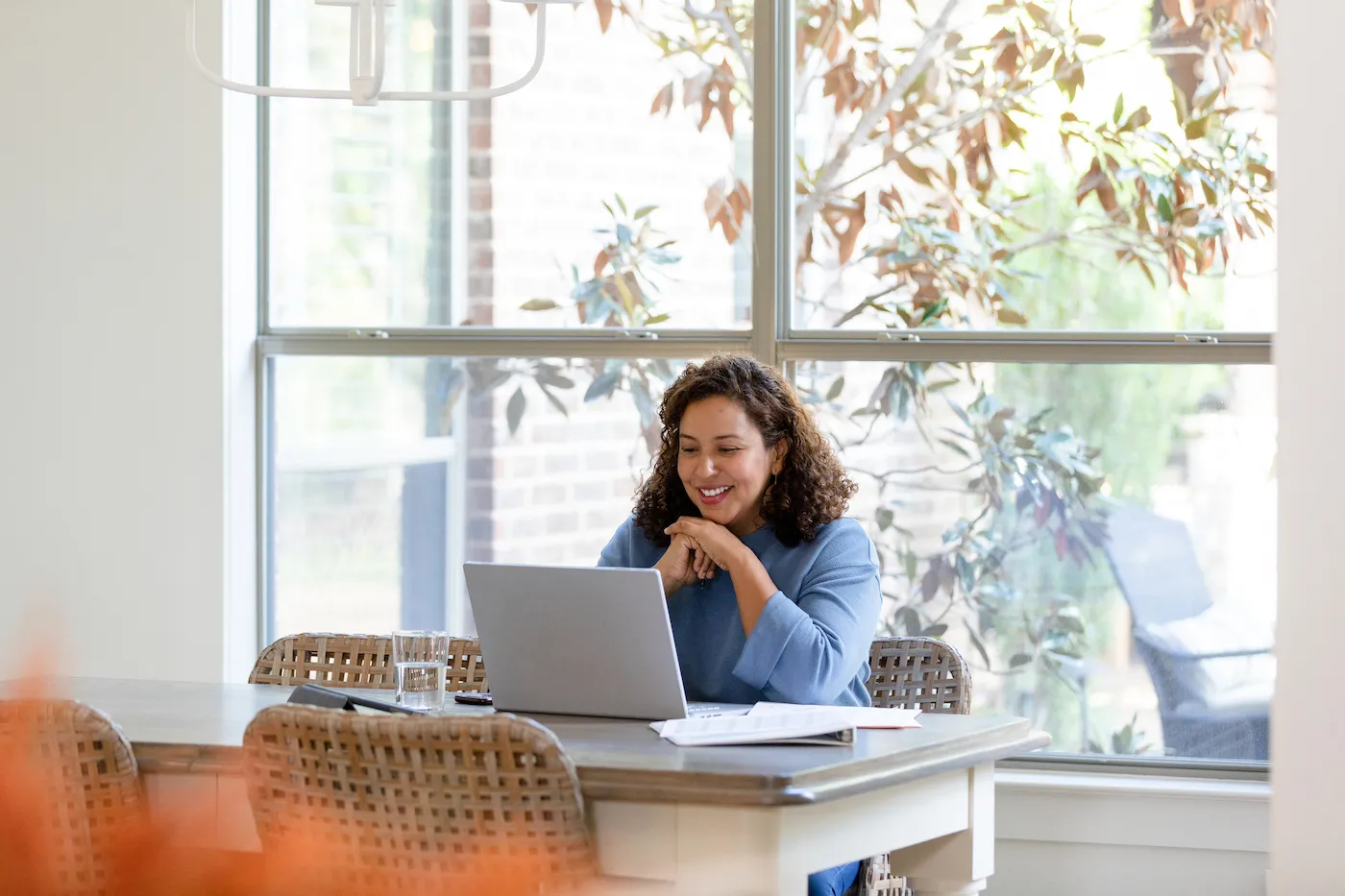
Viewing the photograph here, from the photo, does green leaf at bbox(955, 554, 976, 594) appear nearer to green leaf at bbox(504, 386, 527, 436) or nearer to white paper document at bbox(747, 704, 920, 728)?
green leaf at bbox(504, 386, 527, 436)

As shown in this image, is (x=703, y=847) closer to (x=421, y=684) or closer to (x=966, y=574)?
(x=421, y=684)

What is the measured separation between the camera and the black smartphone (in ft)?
7.90

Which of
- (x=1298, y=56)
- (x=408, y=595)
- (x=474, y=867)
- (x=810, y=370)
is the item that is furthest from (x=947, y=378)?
(x=474, y=867)

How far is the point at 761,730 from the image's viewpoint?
2.01 metres

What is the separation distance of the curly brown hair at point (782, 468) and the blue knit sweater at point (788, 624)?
0.10 feet

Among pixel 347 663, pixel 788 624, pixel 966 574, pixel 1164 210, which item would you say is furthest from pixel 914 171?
pixel 347 663

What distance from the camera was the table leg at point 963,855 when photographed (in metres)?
2.15

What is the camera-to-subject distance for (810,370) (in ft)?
12.1

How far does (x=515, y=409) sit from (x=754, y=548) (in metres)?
1.28

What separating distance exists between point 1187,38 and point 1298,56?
8.71 feet

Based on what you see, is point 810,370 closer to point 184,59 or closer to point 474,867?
point 184,59

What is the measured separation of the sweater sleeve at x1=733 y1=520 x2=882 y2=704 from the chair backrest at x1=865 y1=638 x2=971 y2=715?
0.12 m

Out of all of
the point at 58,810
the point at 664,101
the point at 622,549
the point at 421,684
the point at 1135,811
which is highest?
the point at 664,101

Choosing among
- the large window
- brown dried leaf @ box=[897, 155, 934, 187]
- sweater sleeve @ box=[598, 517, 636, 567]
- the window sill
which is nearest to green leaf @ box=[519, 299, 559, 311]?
the large window
